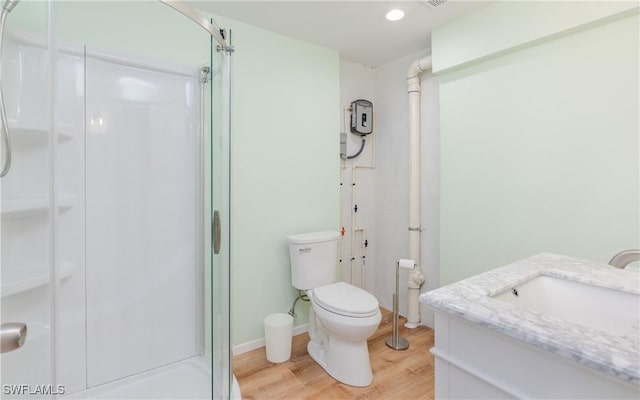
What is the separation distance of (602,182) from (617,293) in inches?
32.6

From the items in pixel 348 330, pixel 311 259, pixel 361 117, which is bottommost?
pixel 348 330

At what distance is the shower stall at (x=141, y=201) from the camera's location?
1.52 metres

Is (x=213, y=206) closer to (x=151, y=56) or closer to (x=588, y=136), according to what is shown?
(x=151, y=56)

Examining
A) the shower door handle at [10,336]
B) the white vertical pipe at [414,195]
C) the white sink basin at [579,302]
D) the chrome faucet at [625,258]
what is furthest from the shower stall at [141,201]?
the chrome faucet at [625,258]

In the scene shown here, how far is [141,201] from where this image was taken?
67.9 inches

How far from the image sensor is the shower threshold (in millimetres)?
1590

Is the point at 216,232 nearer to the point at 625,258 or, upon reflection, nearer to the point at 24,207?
the point at 24,207

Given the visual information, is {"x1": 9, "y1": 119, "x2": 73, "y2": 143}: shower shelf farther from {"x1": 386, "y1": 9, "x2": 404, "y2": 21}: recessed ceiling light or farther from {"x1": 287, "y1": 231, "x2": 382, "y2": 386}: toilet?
{"x1": 386, "y1": 9, "x2": 404, "y2": 21}: recessed ceiling light

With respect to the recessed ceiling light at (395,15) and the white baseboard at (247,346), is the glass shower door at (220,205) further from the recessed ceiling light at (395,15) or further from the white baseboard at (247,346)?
the recessed ceiling light at (395,15)

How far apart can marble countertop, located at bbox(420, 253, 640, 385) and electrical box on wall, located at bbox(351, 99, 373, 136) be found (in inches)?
72.0

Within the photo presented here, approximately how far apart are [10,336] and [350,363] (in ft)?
5.11

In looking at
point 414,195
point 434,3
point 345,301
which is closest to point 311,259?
point 345,301

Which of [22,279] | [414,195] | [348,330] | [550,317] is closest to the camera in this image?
[550,317]

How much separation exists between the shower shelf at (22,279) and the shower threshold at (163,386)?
3.06 feet
